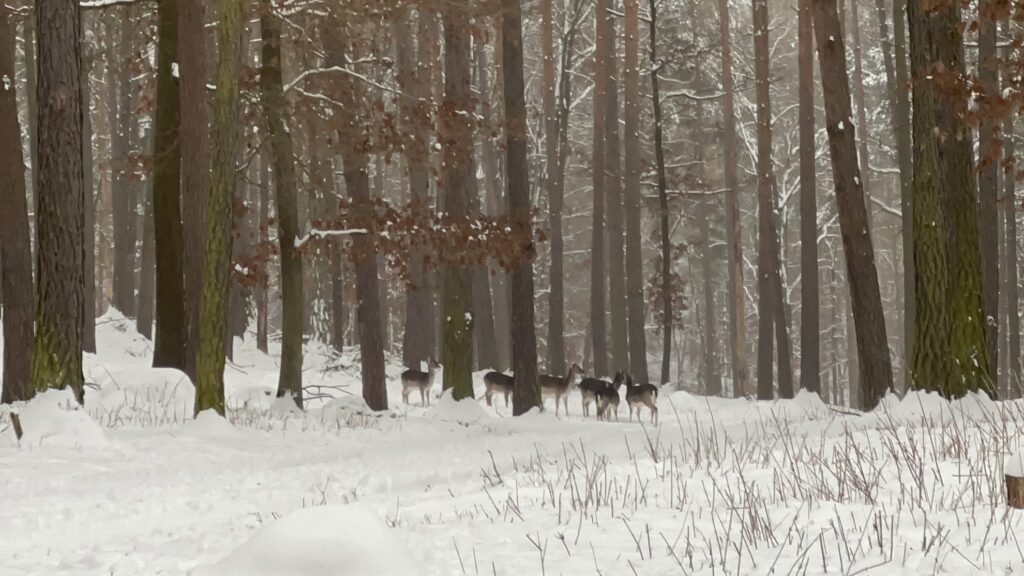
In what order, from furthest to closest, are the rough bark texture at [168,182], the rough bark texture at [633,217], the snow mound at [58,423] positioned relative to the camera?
the rough bark texture at [633,217]
the rough bark texture at [168,182]
the snow mound at [58,423]

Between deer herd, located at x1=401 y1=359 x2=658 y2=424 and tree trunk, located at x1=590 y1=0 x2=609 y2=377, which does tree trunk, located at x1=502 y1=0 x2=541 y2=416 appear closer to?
deer herd, located at x1=401 y1=359 x2=658 y2=424

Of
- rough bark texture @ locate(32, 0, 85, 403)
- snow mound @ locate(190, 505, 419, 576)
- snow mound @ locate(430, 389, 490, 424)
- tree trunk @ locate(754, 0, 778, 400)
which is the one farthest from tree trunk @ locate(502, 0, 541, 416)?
snow mound @ locate(190, 505, 419, 576)

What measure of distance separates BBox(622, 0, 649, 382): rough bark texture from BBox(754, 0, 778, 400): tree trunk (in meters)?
3.13

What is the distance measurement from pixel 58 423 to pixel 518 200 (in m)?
9.69

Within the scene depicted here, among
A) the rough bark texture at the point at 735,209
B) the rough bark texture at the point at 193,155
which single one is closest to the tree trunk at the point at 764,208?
the rough bark texture at the point at 735,209

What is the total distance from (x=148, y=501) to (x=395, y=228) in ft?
29.5

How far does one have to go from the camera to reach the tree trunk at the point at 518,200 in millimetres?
19172

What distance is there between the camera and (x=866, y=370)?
1583 centimetres

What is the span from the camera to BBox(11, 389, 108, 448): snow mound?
11273mm

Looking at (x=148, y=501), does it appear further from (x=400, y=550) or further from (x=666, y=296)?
(x=666, y=296)

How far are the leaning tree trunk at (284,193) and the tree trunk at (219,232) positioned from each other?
92.8 inches

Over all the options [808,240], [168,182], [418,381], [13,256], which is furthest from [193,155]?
[808,240]

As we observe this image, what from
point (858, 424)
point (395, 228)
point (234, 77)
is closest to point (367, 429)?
point (395, 228)

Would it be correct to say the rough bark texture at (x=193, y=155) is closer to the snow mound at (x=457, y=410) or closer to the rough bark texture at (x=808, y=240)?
the snow mound at (x=457, y=410)
